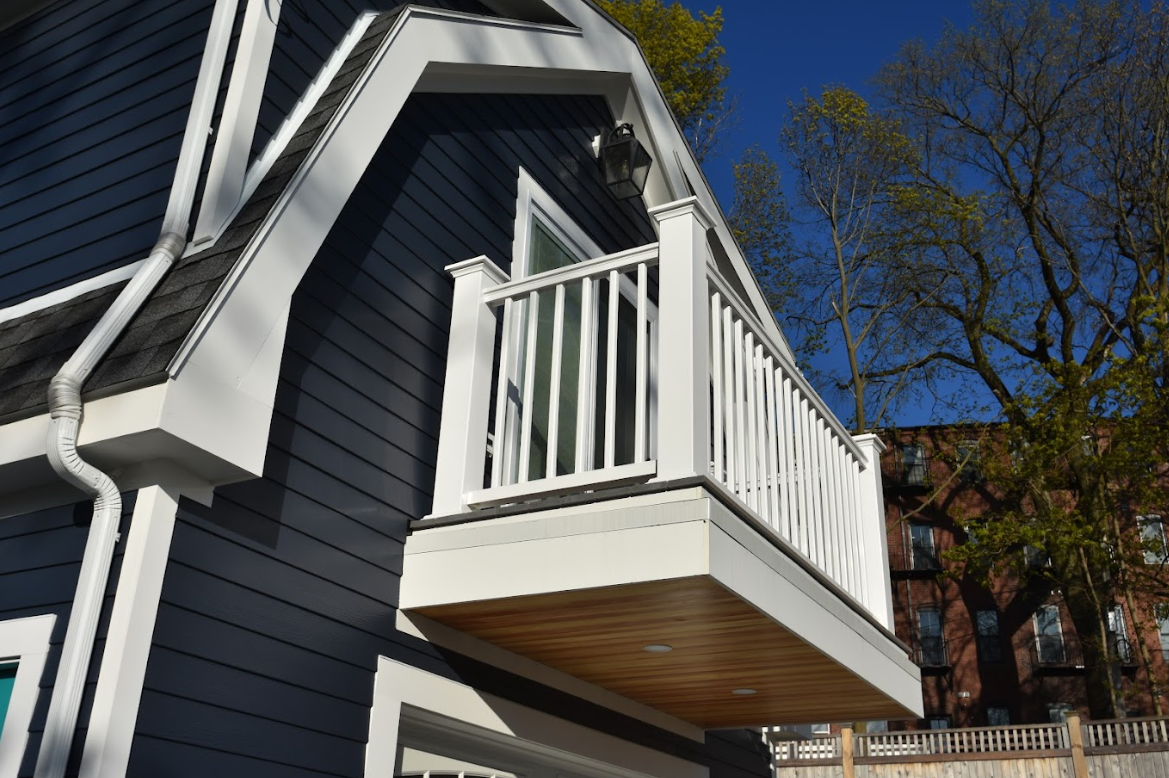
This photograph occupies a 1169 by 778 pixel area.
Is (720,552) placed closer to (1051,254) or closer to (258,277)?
(258,277)

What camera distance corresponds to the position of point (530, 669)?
4.64 m

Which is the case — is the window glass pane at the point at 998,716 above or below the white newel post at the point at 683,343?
above

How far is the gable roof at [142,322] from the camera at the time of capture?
300 cm

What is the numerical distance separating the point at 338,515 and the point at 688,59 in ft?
59.7

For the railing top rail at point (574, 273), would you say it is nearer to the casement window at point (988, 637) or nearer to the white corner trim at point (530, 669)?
the white corner trim at point (530, 669)

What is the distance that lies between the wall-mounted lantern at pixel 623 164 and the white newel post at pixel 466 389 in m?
2.01

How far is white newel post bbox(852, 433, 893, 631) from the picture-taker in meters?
5.40

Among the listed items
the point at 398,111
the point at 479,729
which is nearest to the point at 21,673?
the point at 479,729

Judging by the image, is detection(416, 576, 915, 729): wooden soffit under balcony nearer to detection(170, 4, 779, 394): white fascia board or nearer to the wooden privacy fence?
detection(170, 4, 779, 394): white fascia board

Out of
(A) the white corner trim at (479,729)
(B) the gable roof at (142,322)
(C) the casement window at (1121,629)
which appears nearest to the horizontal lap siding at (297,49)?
(B) the gable roof at (142,322)

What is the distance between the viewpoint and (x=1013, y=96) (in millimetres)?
20328

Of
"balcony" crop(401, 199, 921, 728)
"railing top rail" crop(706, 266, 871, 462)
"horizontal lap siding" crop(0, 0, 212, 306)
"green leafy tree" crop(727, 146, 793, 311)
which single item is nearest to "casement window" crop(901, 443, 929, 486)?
"green leafy tree" crop(727, 146, 793, 311)

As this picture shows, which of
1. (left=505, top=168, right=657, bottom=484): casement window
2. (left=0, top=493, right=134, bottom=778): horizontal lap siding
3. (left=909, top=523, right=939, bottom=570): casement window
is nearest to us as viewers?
(left=0, top=493, right=134, bottom=778): horizontal lap siding

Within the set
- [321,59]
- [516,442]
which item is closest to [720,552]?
[516,442]
